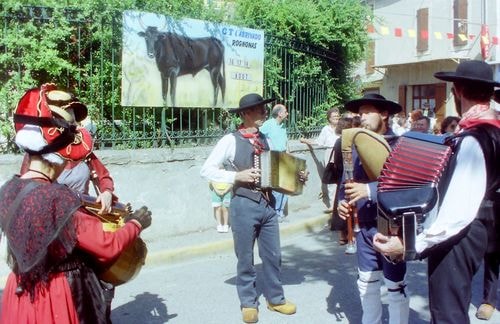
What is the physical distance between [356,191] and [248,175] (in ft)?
3.69

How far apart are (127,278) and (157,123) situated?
5.06 m

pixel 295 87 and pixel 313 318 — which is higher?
pixel 295 87

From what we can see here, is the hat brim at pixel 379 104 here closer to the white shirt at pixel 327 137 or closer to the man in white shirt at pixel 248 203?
the man in white shirt at pixel 248 203

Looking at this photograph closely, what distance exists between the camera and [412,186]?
299 cm

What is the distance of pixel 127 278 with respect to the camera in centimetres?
339

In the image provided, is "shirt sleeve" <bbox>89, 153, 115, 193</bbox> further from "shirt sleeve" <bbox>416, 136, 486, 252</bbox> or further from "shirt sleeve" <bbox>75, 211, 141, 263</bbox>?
"shirt sleeve" <bbox>416, 136, 486, 252</bbox>

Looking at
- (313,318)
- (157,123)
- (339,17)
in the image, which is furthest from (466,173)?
(339,17)

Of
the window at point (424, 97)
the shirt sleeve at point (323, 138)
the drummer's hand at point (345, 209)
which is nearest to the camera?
the drummer's hand at point (345, 209)

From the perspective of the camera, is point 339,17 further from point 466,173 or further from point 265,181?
point 466,173

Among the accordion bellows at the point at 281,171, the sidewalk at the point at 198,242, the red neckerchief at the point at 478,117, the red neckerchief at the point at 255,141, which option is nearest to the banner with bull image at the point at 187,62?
the sidewalk at the point at 198,242

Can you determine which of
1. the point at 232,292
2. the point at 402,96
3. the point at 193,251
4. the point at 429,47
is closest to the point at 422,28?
the point at 429,47

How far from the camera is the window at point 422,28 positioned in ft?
93.8

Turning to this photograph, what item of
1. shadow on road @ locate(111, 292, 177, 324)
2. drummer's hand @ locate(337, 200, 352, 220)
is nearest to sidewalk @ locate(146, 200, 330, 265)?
shadow on road @ locate(111, 292, 177, 324)

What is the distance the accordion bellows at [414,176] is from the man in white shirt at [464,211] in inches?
3.7
